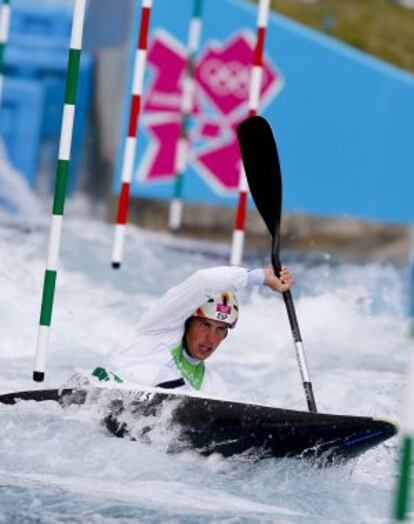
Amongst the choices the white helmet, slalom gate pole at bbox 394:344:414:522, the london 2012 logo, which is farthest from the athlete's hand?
the london 2012 logo

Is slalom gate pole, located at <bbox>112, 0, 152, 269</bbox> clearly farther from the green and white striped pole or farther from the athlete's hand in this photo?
the athlete's hand

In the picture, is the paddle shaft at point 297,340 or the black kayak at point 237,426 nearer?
the black kayak at point 237,426

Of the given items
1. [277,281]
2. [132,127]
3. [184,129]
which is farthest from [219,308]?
[184,129]

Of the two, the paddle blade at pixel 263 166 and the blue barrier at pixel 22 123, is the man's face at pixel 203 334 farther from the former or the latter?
the blue barrier at pixel 22 123

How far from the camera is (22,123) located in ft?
33.2

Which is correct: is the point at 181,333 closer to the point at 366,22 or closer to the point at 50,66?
the point at 50,66

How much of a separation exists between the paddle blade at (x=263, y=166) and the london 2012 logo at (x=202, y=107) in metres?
4.07

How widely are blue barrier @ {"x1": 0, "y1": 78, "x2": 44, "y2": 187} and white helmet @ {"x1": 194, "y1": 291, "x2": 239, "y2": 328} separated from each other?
503 cm

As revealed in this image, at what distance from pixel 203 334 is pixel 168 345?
5.0 inches

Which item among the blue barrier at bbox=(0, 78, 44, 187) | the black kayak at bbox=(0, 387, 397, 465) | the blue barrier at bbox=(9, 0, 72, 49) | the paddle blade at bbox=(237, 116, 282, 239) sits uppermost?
the blue barrier at bbox=(9, 0, 72, 49)

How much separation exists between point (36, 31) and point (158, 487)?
608cm

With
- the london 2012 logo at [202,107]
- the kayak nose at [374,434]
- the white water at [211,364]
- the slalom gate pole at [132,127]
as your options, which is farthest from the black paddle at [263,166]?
the london 2012 logo at [202,107]

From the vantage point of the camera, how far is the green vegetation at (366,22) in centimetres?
1336

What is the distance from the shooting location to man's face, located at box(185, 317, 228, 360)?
531cm
